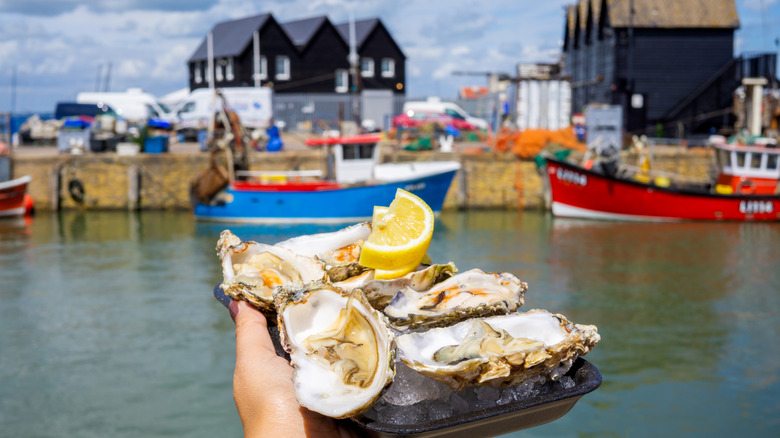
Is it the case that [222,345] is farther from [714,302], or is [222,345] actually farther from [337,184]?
[337,184]

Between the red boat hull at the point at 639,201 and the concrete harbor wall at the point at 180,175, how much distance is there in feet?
5.09

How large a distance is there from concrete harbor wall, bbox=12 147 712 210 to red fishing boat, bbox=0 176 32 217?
117cm

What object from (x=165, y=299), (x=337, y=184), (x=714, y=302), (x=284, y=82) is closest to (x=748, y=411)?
(x=714, y=302)

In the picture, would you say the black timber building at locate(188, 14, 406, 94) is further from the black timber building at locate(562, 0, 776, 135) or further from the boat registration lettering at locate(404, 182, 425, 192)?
the boat registration lettering at locate(404, 182, 425, 192)

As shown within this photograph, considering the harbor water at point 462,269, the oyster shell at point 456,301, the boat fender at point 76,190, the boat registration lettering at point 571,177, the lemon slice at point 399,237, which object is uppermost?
the lemon slice at point 399,237

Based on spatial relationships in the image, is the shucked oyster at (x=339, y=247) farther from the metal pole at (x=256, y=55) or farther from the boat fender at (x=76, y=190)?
the metal pole at (x=256, y=55)

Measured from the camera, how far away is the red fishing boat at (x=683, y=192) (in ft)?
62.4

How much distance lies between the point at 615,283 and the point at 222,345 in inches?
249

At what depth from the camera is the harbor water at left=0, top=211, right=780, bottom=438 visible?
22.9 ft

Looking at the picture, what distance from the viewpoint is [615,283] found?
12.0m

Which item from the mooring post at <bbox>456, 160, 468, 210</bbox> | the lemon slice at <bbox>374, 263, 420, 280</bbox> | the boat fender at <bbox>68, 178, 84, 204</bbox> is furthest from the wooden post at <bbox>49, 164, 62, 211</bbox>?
the lemon slice at <bbox>374, 263, 420, 280</bbox>

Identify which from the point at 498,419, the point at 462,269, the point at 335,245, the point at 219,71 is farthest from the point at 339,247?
the point at 219,71

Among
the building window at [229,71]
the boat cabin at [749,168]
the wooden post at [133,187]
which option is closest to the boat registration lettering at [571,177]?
the boat cabin at [749,168]

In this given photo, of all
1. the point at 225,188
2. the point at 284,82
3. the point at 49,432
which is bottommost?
the point at 49,432
